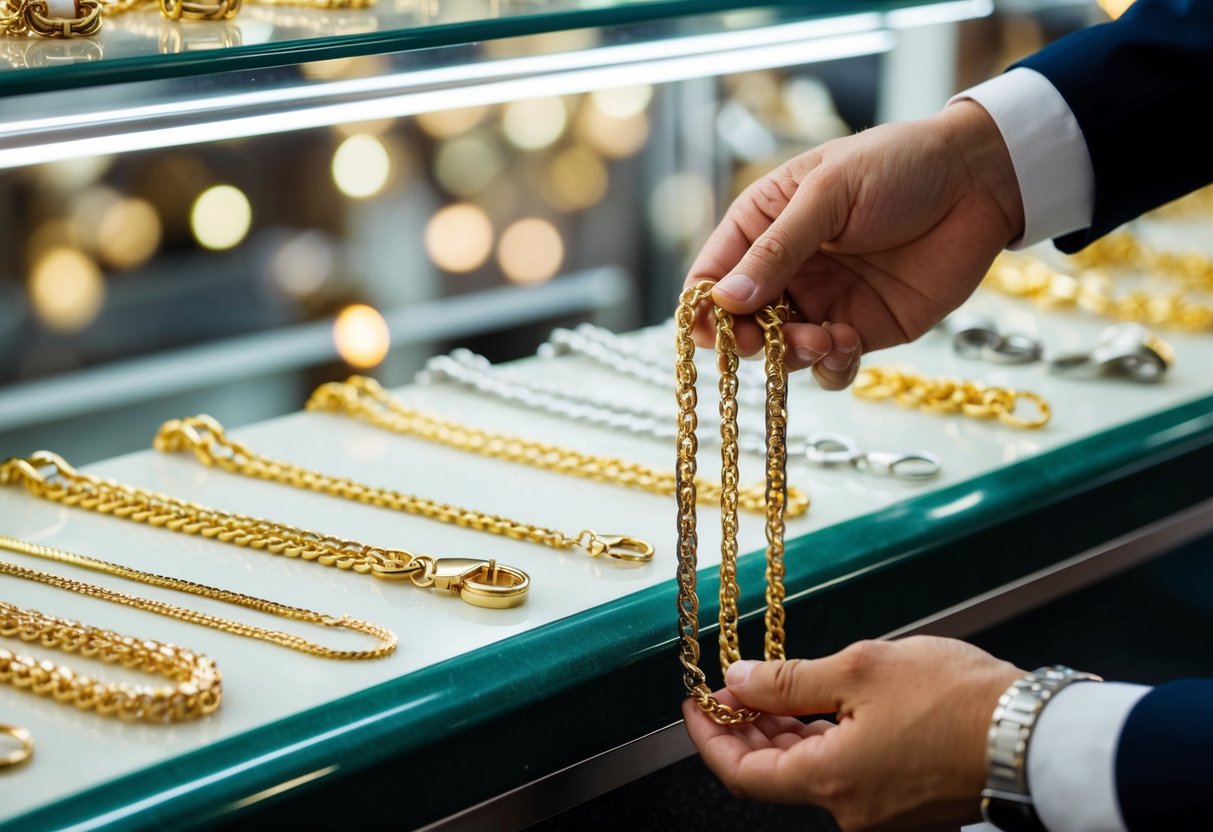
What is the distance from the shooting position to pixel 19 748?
804mm

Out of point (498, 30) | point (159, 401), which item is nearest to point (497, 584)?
point (498, 30)

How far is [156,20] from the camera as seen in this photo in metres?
1.02

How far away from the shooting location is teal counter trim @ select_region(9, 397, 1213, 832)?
0.80 m

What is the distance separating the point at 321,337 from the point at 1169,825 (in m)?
2.09

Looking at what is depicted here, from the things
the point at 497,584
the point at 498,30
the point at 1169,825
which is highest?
the point at 498,30

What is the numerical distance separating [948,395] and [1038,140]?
294 millimetres

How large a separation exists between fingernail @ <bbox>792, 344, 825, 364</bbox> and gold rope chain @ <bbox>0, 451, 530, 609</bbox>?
0.27m

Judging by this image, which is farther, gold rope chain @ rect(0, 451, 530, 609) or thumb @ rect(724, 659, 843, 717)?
gold rope chain @ rect(0, 451, 530, 609)

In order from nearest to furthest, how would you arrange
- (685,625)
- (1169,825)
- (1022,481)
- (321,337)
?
1. (1169,825)
2. (685,625)
3. (1022,481)
4. (321,337)

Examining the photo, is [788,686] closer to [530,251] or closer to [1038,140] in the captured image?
[1038,140]

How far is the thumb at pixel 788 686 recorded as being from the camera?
909 millimetres

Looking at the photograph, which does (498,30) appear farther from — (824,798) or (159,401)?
(159,401)

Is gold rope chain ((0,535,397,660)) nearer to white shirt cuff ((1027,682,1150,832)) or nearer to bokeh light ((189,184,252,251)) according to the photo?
white shirt cuff ((1027,682,1150,832))

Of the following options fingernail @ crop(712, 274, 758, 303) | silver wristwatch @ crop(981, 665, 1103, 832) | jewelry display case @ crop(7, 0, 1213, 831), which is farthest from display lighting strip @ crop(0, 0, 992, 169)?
silver wristwatch @ crop(981, 665, 1103, 832)
